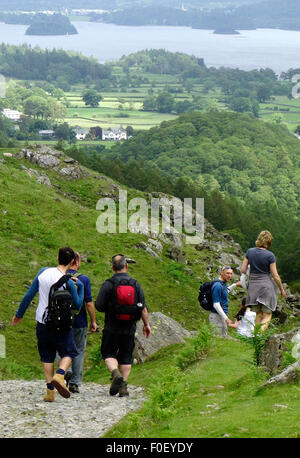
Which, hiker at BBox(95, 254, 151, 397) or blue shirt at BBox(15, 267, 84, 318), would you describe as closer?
blue shirt at BBox(15, 267, 84, 318)

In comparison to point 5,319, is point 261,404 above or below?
above

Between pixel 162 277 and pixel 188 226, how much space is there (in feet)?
59.4

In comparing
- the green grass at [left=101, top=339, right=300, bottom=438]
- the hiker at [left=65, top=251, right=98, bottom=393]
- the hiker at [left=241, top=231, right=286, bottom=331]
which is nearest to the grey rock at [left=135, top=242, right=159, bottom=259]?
the hiker at [left=241, top=231, right=286, bottom=331]

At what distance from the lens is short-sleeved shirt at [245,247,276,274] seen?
16.1 m

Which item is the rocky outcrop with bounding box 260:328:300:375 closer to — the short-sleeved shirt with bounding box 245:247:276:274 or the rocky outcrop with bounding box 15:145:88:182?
the short-sleeved shirt with bounding box 245:247:276:274

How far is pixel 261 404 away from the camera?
36.7 ft

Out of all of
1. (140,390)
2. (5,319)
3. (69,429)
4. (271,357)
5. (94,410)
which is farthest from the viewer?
(5,319)

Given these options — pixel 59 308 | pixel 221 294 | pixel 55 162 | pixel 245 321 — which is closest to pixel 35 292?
pixel 59 308

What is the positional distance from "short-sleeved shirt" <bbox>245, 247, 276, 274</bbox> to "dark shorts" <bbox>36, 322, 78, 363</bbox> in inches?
199

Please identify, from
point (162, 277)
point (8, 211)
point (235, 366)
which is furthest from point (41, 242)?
point (235, 366)

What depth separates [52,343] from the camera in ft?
43.1
